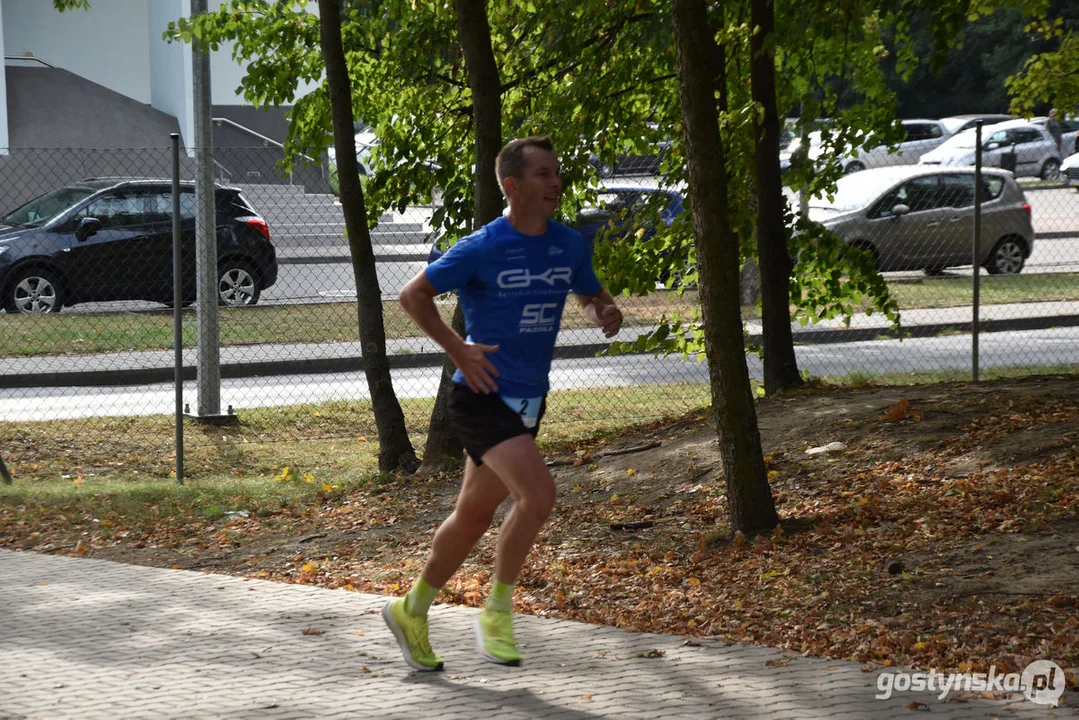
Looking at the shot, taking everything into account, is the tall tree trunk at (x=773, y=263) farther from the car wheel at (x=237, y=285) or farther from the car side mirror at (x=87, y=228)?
the car side mirror at (x=87, y=228)

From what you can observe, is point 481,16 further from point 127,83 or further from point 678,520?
point 127,83

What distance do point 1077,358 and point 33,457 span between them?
1104 centimetres

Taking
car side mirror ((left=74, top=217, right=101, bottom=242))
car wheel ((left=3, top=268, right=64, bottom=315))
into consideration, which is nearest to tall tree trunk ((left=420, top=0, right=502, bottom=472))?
car wheel ((left=3, top=268, right=64, bottom=315))

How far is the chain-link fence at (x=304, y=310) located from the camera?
44.0 feet

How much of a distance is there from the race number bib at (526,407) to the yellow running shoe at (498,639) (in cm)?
71

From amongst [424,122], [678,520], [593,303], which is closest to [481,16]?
[424,122]

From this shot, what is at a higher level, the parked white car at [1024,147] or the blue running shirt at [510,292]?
the parked white car at [1024,147]

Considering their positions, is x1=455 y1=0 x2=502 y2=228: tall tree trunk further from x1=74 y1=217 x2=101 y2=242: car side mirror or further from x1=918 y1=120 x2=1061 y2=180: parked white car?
x1=918 y1=120 x2=1061 y2=180: parked white car

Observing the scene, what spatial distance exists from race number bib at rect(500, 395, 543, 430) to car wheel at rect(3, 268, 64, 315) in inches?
479

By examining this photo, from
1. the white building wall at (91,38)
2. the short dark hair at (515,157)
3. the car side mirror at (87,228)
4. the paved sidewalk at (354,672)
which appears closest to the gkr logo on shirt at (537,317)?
the short dark hair at (515,157)

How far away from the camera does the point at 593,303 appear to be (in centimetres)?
523

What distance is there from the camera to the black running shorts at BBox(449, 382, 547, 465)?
485 cm

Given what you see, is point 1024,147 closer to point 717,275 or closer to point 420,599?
point 717,275

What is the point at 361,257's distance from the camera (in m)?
9.43
